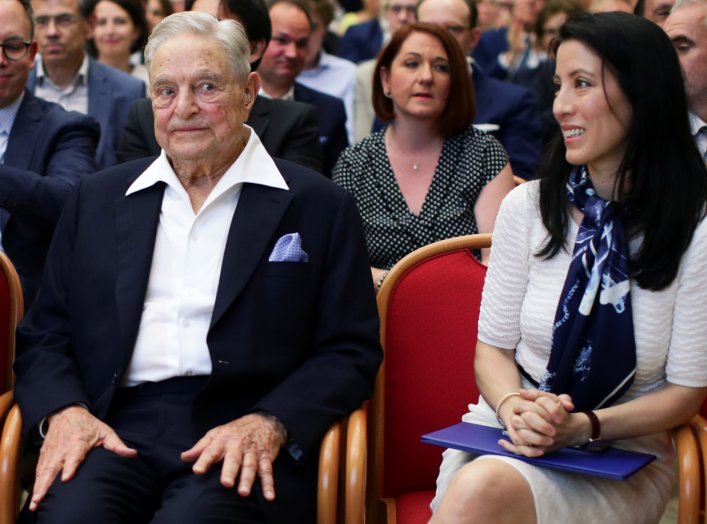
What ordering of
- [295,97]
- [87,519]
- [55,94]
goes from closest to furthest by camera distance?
[87,519], [295,97], [55,94]

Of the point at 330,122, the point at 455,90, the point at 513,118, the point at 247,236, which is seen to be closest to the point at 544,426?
the point at 247,236

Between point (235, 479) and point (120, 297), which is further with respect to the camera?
point (120, 297)

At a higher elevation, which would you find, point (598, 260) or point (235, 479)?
point (598, 260)

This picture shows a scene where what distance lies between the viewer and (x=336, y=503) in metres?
2.27

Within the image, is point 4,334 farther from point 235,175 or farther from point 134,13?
point 134,13

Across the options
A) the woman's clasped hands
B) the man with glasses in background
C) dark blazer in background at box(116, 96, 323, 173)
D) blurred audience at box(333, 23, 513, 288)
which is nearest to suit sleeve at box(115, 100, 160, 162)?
dark blazer in background at box(116, 96, 323, 173)

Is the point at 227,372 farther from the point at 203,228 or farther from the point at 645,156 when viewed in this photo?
the point at 645,156

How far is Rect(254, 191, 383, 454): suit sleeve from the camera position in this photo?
91.4 inches

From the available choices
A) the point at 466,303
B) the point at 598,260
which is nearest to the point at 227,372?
the point at 466,303

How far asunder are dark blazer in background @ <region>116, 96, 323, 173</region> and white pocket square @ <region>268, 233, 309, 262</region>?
959 millimetres

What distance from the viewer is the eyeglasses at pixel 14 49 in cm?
329

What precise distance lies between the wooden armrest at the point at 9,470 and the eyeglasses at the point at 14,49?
138 cm

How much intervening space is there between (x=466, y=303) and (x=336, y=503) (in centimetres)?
61

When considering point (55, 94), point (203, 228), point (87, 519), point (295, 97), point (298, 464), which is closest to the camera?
point (87, 519)
